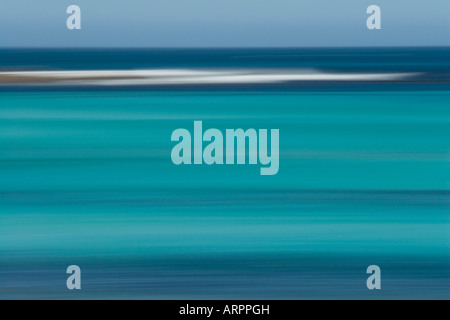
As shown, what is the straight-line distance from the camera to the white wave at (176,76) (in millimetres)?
1028

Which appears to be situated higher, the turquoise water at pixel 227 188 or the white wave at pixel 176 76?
the white wave at pixel 176 76

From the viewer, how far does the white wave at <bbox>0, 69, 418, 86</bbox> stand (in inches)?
40.5

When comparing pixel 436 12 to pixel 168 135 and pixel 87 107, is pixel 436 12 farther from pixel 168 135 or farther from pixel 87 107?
pixel 87 107

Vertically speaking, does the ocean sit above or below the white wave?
below

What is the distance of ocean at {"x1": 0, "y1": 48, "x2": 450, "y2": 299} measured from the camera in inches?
40.3

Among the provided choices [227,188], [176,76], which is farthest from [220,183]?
[176,76]

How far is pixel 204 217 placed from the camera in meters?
1.03

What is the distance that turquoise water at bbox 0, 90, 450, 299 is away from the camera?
3.36 feet

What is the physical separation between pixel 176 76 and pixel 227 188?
238 millimetres

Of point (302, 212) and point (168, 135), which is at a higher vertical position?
Answer: point (168, 135)

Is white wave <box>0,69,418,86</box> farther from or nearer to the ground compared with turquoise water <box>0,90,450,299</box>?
farther from the ground
